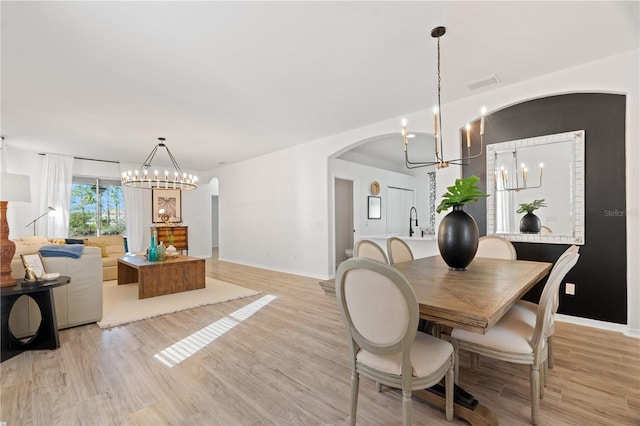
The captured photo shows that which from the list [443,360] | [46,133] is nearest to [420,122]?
[443,360]

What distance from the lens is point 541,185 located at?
3322 mm

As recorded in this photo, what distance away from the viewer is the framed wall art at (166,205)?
7965 millimetres

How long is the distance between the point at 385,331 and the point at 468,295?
50cm

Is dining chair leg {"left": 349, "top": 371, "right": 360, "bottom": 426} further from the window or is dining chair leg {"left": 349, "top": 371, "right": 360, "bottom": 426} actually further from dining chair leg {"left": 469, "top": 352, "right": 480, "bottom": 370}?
the window

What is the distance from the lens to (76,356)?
7.97 ft

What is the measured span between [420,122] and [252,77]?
2.45 m

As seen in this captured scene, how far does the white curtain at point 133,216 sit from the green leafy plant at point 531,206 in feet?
27.4

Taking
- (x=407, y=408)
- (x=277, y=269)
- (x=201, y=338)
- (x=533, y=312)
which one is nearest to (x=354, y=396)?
(x=407, y=408)

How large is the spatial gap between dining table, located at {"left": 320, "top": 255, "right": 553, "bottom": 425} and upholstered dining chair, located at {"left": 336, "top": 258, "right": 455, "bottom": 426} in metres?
0.16

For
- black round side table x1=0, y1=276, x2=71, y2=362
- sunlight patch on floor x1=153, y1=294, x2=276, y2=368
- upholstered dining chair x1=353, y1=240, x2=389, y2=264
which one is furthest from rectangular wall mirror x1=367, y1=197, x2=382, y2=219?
black round side table x1=0, y1=276, x2=71, y2=362

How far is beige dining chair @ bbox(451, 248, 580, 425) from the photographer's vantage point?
5.06 feet

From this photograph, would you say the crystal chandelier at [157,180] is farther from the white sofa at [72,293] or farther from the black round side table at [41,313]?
the black round side table at [41,313]

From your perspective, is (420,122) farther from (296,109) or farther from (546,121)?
(296,109)

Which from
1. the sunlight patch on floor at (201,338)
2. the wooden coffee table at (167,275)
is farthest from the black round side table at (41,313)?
the wooden coffee table at (167,275)
